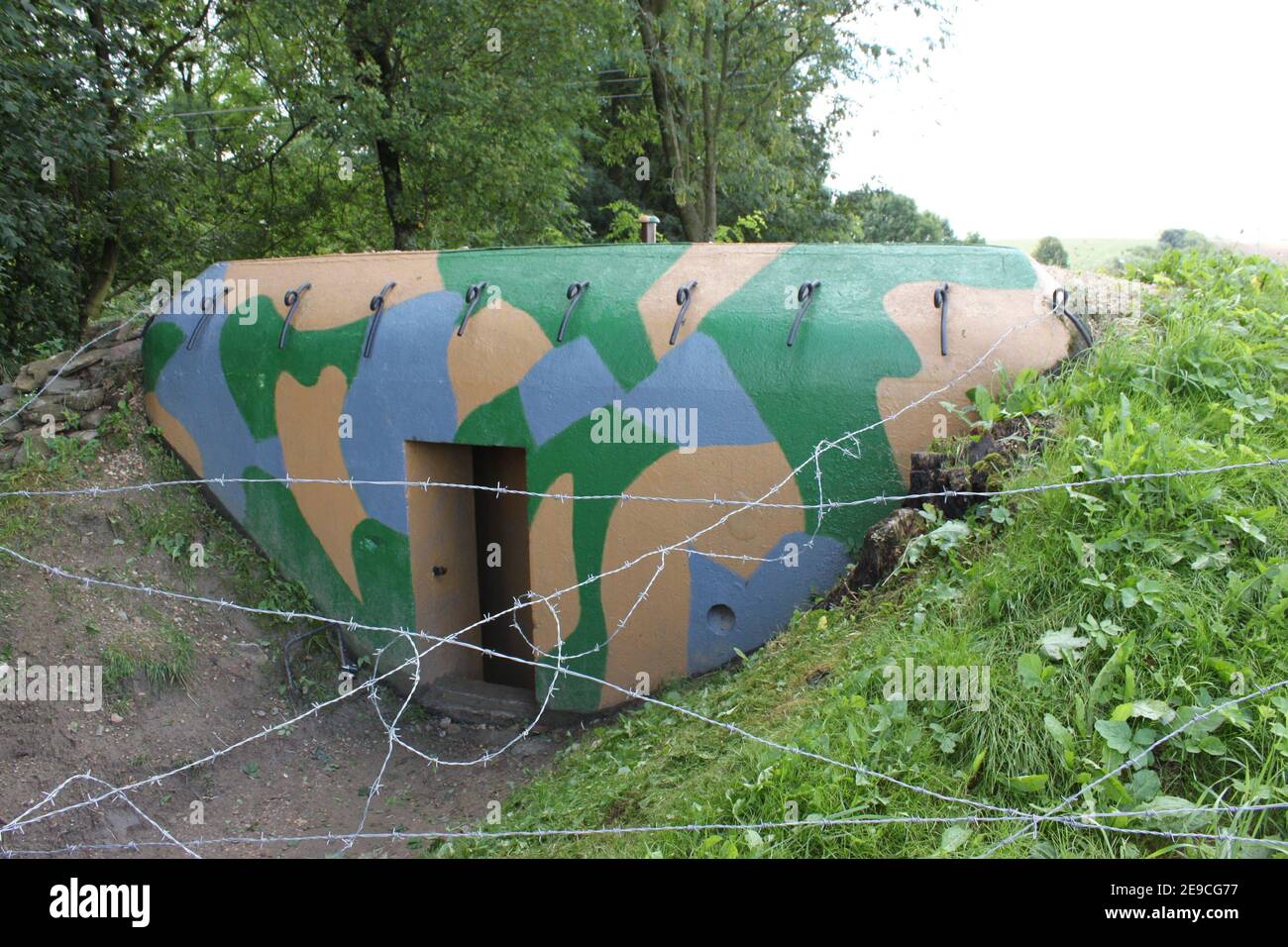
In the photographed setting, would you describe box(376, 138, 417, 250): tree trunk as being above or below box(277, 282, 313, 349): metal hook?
above

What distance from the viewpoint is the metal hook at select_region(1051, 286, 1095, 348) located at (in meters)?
4.57

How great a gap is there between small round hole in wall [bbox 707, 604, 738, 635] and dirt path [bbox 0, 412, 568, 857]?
1187 millimetres

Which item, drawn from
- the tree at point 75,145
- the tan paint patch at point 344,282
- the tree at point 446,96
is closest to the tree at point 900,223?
the tree at point 446,96

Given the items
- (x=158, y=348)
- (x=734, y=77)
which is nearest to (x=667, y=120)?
(x=734, y=77)

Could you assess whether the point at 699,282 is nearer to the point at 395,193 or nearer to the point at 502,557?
the point at 502,557

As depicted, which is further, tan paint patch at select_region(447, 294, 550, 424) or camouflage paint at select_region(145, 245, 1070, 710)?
tan paint patch at select_region(447, 294, 550, 424)

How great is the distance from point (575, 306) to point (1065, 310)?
254 cm

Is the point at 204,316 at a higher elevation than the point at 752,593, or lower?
higher

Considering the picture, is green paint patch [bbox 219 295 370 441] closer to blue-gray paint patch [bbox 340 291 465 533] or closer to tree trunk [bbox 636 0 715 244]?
blue-gray paint patch [bbox 340 291 465 533]

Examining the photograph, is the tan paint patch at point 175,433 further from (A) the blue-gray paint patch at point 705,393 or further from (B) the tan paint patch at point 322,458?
(A) the blue-gray paint patch at point 705,393

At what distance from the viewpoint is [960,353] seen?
15.0ft

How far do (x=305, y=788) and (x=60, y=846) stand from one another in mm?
1206

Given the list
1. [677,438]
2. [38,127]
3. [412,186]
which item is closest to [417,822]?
[677,438]

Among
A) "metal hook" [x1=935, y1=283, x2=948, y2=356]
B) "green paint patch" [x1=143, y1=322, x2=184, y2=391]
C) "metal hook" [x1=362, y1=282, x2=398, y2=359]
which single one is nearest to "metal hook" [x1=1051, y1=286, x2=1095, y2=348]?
"metal hook" [x1=935, y1=283, x2=948, y2=356]
